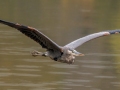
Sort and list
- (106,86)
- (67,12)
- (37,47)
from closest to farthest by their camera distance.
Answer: (106,86) < (37,47) < (67,12)

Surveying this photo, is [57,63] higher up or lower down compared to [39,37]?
lower down

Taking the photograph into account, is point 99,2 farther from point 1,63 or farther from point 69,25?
point 1,63

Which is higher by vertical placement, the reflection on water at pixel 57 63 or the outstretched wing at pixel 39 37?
the outstretched wing at pixel 39 37

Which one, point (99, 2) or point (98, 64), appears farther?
point (99, 2)

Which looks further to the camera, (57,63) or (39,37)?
(57,63)

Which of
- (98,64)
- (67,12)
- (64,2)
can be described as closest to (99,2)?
(64,2)

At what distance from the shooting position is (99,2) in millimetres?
38969

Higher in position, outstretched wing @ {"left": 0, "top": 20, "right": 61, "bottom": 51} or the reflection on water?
outstretched wing @ {"left": 0, "top": 20, "right": 61, "bottom": 51}

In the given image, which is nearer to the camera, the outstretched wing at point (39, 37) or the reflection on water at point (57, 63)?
the outstretched wing at point (39, 37)

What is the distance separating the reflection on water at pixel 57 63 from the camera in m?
14.3

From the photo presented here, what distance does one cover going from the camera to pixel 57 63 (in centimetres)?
1641

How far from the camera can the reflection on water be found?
564 inches

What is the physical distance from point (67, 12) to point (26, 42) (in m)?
14.6

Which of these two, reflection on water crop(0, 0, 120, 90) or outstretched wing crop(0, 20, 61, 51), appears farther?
reflection on water crop(0, 0, 120, 90)
